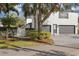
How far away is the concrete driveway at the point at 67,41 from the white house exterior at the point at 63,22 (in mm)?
118

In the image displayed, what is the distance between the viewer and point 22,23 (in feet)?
80.7

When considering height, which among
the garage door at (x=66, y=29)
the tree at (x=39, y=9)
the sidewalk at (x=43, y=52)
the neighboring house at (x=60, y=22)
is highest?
the tree at (x=39, y=9)

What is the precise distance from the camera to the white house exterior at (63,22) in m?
24.6

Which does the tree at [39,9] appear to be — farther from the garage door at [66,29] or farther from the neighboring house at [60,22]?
the garage door at [66,29]

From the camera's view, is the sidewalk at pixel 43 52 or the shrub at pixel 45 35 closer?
the sidewalk at pixel 43 52

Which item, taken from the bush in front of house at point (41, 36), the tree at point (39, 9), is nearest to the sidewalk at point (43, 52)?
the bush in front of house at point (41, 36)

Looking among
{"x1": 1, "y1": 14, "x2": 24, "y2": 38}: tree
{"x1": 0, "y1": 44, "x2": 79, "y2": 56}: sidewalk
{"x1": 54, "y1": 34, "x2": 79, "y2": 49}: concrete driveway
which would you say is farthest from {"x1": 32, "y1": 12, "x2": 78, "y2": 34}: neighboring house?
{"x1": 1, "y1": 14, "x2": 24, "y2": 38}: tree

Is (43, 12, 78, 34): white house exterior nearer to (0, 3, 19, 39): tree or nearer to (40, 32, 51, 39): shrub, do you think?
(40, 32, 51, 39): shrub

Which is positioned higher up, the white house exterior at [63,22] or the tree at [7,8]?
the tree at [7,8]

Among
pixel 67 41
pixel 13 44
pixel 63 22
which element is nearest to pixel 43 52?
pixel 67 41

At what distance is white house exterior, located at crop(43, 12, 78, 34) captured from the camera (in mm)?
24578

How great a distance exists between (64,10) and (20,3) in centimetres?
97

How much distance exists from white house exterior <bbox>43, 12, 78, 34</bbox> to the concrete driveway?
0.12 metres

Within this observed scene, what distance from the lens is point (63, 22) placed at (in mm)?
24641
